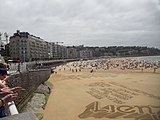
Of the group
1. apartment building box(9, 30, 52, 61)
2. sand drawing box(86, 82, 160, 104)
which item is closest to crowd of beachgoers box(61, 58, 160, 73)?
apartment building box(9, 30, 52, 61)

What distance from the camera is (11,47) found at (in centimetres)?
10200

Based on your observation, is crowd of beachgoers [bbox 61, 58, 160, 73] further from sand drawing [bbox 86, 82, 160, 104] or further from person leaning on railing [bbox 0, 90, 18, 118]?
person leaning on railing [bbox 0, 90, 18, 118]

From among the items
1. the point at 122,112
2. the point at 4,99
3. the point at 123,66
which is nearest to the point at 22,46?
the point at 123,66

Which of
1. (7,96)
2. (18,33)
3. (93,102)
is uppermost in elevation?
(18,33)

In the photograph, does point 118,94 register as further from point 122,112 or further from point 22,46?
point 22,46

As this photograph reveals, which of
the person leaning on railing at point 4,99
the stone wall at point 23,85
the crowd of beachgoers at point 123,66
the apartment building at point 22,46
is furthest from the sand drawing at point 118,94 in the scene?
the apartment building at point 22,46

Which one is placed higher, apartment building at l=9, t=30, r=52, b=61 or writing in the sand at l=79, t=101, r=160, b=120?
apartment building at l=9, t=30, r=52, b=61

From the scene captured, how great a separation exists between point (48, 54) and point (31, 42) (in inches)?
914

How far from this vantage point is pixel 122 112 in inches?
555

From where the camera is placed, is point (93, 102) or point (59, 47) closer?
point (93, 102)

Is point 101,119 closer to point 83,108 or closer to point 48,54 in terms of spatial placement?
point 83,108

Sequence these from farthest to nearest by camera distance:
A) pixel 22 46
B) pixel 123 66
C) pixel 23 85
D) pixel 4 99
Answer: pixel 22 46 → pixel 123 66 → pixel 23 85 → pixel 4 99

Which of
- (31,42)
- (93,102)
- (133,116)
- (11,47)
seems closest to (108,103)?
(93,102)

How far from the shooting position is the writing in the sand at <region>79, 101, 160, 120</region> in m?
13.1
